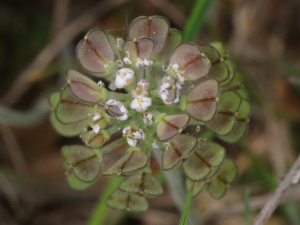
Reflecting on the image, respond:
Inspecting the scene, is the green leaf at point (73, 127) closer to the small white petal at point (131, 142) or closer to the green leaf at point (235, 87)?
the small white petal at point (131, 142)


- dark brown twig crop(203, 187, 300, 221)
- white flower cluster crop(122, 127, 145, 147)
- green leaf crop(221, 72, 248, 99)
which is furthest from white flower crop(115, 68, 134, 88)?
dark brown twig crop(203, 187, 300, 221)

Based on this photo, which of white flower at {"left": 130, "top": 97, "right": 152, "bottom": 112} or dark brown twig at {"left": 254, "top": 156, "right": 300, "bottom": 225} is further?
dark brown twig at {"left": 254, "top": 156, "right": 300, "bottom": 225}

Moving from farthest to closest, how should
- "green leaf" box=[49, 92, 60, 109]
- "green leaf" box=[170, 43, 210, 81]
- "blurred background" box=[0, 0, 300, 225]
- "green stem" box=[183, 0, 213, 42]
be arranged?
"blurred background" box=[0, 0, 300, 225], "green stem" box=[183, 0, 213, 42], "green leaf" box=[49, 92, 60, 109], "green leaf" box=[170, 43, 210, 81]

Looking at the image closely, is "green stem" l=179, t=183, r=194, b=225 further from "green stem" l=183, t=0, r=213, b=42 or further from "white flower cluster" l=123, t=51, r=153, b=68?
"green stem" l=183, t=0, r=213, b=42

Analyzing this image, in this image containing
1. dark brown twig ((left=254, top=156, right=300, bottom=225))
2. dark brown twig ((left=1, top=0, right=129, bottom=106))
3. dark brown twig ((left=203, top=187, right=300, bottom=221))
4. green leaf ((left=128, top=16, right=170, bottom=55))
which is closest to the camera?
green leaf ((left=128, top=16, right=170, bottom=55))

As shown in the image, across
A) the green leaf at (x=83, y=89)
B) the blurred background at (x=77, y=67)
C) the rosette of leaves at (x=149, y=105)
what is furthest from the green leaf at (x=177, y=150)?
the blurred background at (x=77, y=67)

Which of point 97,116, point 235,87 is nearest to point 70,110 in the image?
point 97,116

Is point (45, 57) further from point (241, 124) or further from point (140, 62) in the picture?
point (241, 124)
